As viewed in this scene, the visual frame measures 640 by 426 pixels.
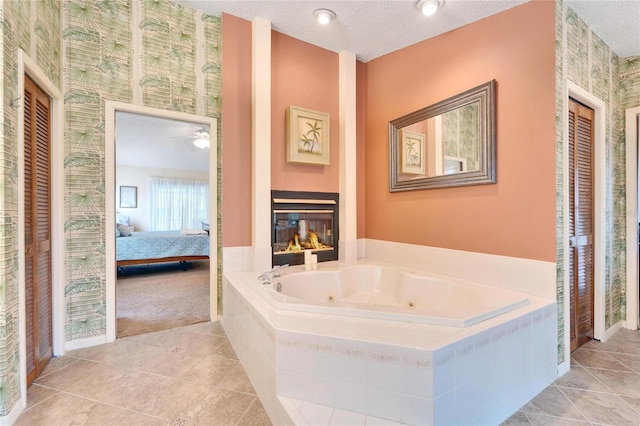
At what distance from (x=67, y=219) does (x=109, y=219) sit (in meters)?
0.25

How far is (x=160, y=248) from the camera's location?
15.6 feet

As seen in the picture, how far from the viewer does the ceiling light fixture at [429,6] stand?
7.12ft

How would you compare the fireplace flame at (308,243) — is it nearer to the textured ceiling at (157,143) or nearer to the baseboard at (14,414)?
the textured ceiling at (157,143)

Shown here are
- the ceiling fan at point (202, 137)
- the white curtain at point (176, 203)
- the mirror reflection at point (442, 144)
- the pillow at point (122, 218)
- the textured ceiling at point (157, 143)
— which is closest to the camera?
the mirror reflection at point (442, 144)

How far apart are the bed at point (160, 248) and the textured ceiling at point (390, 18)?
11.5 feet

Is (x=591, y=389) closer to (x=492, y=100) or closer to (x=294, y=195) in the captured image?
(x=492, y=100)

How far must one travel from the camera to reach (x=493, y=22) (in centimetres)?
218

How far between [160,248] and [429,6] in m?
4.75

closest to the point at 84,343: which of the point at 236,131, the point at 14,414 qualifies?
the point at 14,414

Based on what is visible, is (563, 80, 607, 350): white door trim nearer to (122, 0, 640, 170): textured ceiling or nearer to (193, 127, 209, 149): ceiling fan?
(122, 0, 640, 170): textured ceiling

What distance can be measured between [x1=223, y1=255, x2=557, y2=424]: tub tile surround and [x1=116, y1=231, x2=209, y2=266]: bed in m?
3.81

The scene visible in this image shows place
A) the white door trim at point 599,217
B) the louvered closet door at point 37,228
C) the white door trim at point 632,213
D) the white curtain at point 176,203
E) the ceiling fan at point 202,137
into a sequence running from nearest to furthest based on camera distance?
the louvered closet door at point 37,228 → the white door trim at point 599,217 → the white door trim at point 632,213 → the ceiling fan at point 202,137 → the white curtain at point 176,203

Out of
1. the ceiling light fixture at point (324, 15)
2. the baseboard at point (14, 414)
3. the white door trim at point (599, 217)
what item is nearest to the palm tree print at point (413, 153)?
the ceiling light fixture at point (324, 15)

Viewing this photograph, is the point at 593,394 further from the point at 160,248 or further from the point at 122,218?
the point at 122,218
